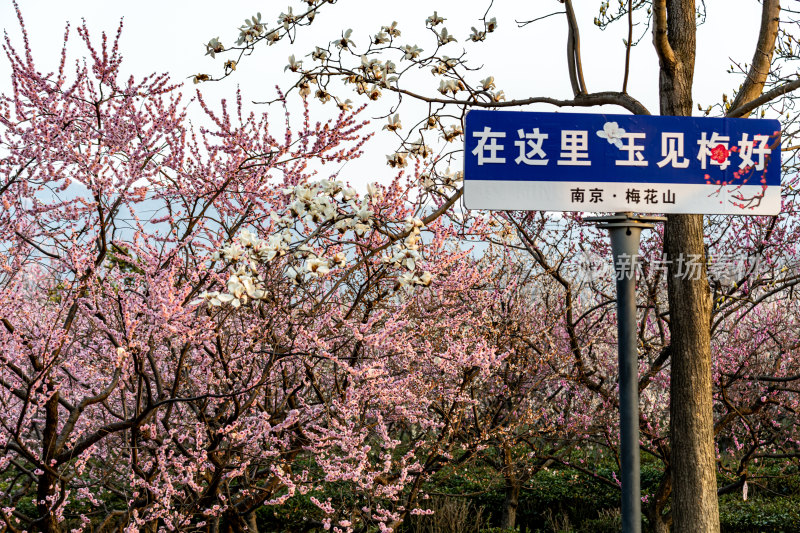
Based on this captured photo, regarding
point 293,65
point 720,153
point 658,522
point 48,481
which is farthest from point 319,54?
point 658,522

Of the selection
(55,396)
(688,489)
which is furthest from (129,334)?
(688,489)

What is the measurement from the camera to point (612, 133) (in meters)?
2.77

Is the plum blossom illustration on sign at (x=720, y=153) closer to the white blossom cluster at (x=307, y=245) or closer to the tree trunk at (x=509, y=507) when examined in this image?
the white blossom cluster at (x=307, y=245)

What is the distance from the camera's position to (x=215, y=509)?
422cm

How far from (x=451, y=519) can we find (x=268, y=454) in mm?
3340

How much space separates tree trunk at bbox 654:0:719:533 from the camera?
385 centimetres

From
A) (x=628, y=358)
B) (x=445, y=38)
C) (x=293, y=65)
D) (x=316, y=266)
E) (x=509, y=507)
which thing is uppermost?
(x=445, y=38)

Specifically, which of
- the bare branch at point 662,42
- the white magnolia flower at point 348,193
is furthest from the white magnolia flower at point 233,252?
the bare branch at point 662,42

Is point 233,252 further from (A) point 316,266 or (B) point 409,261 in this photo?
(B) point 409,261

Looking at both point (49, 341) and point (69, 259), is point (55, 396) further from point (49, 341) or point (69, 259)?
point (69, 259)

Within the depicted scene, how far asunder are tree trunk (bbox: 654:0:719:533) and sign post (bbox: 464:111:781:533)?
1143 millimetres

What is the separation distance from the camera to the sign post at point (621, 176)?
2.70 metres

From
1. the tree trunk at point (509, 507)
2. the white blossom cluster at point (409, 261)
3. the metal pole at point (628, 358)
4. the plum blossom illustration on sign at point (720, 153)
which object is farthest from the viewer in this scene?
the tree trunk at point (509, 507)

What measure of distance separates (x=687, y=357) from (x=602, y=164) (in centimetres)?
168
